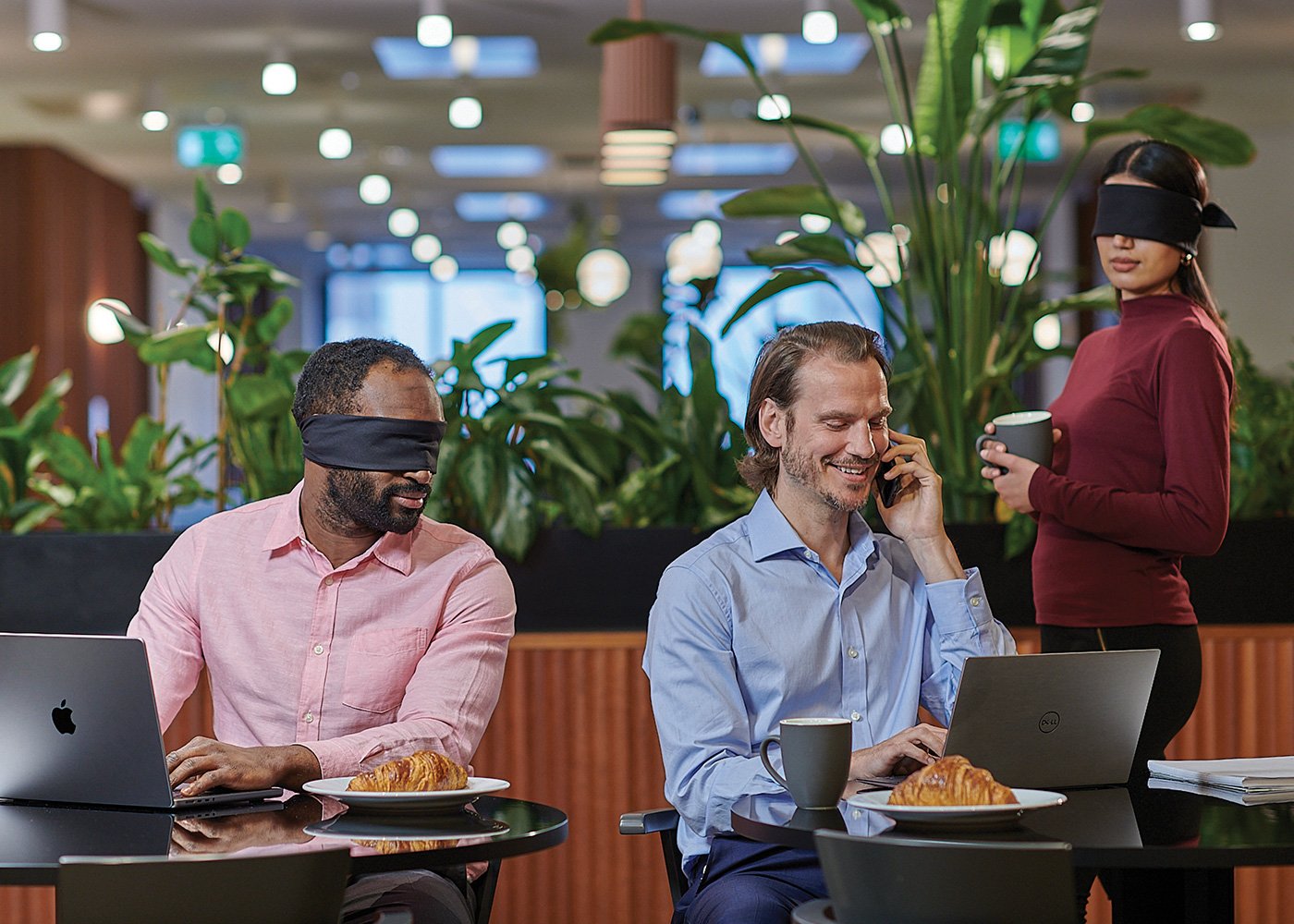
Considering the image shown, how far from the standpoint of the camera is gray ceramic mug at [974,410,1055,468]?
264cm

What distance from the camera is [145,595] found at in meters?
2.41

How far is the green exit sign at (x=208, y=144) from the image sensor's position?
28.2 ft

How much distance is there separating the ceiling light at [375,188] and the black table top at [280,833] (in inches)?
359

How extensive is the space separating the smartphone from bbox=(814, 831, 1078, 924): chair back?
0.95m

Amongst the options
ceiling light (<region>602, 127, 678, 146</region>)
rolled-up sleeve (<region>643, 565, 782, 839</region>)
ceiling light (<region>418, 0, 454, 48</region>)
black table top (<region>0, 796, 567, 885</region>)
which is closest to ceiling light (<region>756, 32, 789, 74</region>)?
ceiling light (<region>602, 127, 678, 146</region>)

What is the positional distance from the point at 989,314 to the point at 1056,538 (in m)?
1.43

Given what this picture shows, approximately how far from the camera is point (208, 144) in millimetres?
8602

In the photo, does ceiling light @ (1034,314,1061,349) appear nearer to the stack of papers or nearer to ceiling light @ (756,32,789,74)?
ceiling light @ (756,32,789,74)

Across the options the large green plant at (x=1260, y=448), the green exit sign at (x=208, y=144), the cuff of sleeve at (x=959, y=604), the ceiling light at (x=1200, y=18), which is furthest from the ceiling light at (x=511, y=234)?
the cuff of sleeve at (x=959, y=604)

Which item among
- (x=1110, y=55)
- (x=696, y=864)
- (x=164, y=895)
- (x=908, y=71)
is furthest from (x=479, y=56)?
(x=164, y=895)

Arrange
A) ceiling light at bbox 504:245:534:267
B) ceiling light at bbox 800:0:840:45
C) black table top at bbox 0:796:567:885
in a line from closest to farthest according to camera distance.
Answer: black table top at bbox 0:796:567:885 < ceiling light at bbox 800:0:840:45 < ceiling light at bbox 504:245:534:267

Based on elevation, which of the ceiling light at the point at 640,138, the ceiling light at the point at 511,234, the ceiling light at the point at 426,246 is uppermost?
the ceiling light at the point at 511,234

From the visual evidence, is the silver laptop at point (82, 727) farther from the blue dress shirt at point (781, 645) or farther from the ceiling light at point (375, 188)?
the ceiling light at point (375, 188)

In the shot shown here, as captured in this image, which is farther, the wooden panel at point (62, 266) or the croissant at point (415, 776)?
the wooden panel at point (62, 266)
